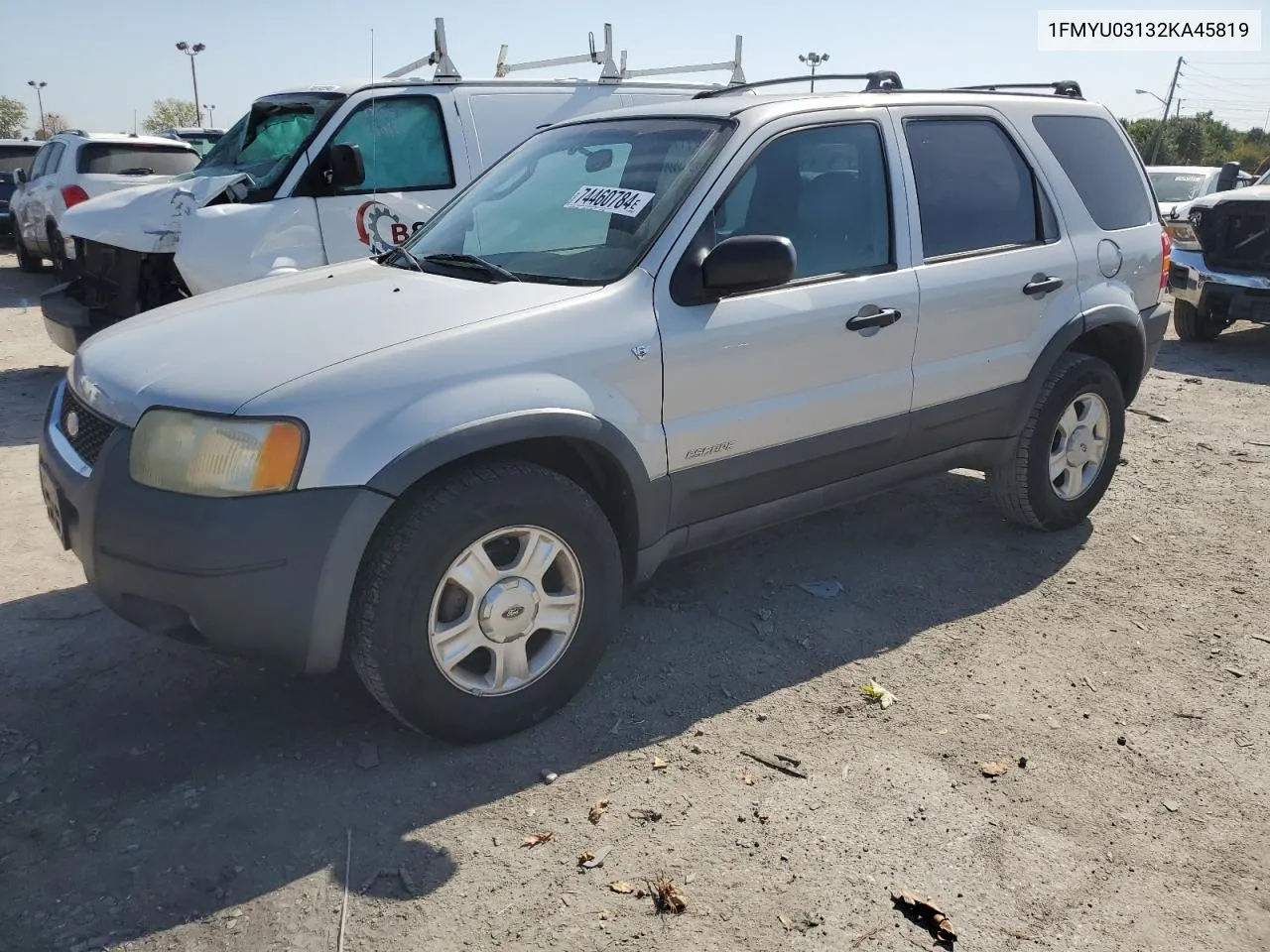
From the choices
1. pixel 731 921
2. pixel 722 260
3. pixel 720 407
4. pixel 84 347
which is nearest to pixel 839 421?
pixel 720 407

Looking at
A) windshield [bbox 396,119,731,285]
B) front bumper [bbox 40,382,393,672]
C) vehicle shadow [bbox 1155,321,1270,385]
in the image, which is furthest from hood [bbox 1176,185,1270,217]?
front bumper [bbox 40,382,393,672]

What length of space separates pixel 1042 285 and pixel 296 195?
4.43 metres

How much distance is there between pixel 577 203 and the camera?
374 cm

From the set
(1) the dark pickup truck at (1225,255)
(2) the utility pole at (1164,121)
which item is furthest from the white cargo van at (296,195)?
(2) the utility pole at (1164,121)

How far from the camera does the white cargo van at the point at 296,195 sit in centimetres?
643

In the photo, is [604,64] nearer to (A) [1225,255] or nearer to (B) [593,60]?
(B) [593,60]

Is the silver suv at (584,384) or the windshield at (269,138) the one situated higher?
the windshield at (269,138)

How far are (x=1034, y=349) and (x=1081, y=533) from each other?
1.06 metres

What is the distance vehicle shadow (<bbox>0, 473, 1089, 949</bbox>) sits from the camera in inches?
104

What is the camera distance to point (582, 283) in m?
3.37

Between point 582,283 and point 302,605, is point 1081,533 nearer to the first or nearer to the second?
point 582,283

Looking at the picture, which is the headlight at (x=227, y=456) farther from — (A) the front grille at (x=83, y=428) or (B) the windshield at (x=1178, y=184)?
(B) the windshield at (x=1178, y=184)

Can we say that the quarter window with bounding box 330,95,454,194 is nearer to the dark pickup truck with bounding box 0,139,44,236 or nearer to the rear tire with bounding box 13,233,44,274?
the rear tire with bounding box 13,233,44,274

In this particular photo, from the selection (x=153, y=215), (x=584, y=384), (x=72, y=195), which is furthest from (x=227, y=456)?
(x=72, y=195)
